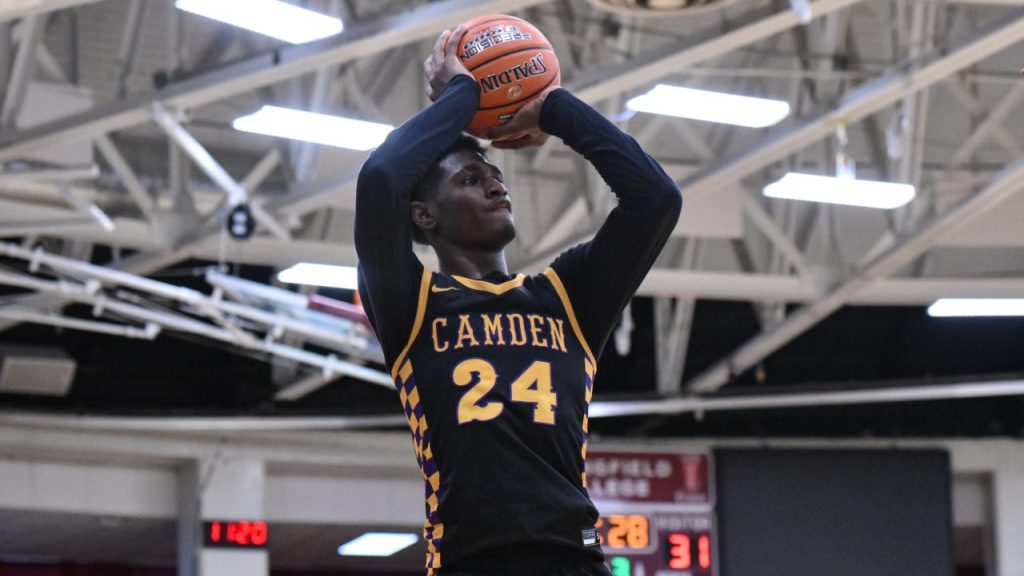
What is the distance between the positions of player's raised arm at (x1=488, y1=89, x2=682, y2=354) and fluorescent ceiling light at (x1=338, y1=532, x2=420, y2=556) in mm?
14091

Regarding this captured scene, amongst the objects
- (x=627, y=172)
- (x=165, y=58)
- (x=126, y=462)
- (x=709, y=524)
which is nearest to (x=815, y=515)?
(x=709, y=524)

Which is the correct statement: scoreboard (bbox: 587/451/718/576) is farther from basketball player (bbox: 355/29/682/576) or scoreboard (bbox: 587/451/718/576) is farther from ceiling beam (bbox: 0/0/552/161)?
basketball player (bbox: 355/29/682/576)

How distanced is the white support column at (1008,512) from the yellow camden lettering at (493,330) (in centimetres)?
1543

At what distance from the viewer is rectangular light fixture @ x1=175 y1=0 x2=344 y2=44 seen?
28.0 ft

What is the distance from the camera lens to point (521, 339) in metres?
2.95

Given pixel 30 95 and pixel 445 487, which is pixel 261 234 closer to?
pixel 30 95

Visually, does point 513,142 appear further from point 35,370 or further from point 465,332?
point 35,370

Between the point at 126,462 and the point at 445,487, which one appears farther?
the point at 126,462

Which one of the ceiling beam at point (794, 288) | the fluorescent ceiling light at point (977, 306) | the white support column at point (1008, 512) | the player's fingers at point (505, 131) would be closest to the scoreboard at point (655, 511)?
the ceiling beam at point (794, 288)

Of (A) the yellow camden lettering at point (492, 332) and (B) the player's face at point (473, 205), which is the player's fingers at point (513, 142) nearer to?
(B) the player's face at point (473, 205)

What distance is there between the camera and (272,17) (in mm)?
8703

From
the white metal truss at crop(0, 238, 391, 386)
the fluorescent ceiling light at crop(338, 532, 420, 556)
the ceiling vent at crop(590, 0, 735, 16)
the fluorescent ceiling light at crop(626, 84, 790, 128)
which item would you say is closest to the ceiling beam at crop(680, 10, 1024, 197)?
the fluorescent ceiling light at crop(626, 84, 790, 128)

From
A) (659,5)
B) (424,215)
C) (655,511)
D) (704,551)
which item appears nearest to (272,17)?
(659,5)

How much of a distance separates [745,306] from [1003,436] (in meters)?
3.16
